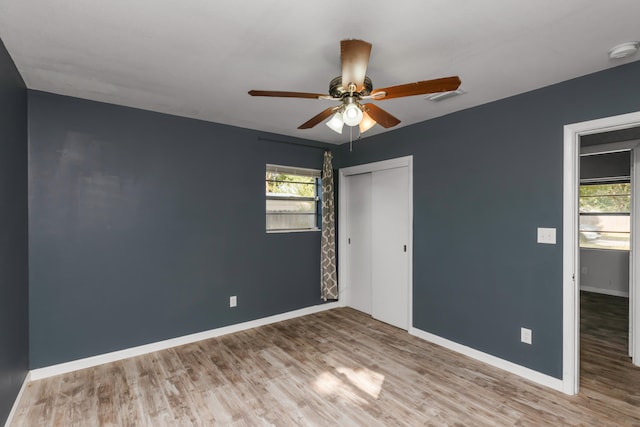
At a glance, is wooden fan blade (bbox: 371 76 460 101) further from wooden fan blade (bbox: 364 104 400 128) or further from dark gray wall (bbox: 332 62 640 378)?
dark gray wall (bbox: 332 62 640 378)

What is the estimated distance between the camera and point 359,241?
452 cm

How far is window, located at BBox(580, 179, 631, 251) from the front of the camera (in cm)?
539

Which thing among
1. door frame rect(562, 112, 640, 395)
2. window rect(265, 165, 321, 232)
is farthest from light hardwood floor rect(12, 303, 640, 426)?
window rect(265, 165, 321, 232)

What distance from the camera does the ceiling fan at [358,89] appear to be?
62.2 inches

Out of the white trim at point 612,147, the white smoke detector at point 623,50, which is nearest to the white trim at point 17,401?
the white smoke detector at point 623,50

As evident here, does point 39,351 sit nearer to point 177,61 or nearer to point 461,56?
point 177,61

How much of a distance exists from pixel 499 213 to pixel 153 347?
3680mm

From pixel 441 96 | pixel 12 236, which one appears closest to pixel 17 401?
pixel 12 236

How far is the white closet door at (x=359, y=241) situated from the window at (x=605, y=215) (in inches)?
177

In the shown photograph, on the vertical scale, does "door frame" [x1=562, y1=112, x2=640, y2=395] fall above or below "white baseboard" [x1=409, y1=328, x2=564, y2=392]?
above

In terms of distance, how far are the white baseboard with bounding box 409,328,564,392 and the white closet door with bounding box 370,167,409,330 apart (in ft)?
1.10

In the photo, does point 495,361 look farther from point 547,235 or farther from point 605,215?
point 605,215

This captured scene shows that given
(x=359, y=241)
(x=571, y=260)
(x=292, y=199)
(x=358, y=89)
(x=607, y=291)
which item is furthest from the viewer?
(x=607, y=291)

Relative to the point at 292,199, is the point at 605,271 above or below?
below
